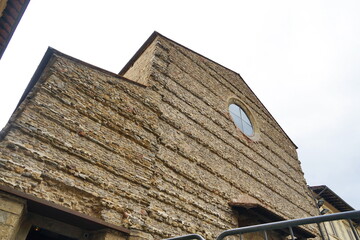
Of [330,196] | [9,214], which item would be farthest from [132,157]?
[330,196]

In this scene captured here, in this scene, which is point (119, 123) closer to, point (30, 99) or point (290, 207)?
point (30, 99)

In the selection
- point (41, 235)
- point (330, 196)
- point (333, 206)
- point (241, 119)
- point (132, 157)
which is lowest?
point (41, 235)

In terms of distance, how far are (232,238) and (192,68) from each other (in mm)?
5183

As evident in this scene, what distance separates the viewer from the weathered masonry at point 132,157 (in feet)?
11.2

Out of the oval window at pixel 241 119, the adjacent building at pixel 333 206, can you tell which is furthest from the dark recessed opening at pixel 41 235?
the adjacent building at pixel 333 206

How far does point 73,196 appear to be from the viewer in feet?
11.8

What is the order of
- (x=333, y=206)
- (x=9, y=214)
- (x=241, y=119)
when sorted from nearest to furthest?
1. (x=9, y=214)
2. (x=241, y=119)
3. (x=333, y=206)

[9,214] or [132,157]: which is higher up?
[132,157]

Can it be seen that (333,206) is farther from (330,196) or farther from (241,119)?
(241,119)

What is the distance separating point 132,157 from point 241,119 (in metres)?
5.78

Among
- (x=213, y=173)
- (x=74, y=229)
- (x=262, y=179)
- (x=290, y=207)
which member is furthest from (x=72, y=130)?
(x=290, y=207)

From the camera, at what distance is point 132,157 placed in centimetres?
460

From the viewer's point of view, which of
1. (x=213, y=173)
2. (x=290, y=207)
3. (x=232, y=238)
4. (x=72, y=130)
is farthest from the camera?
(x=290, y=207)

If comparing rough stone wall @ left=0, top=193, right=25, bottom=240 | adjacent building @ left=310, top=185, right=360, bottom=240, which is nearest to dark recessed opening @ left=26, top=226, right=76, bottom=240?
rough stone wall @ left=0, top=193, right=25, bottom=240
